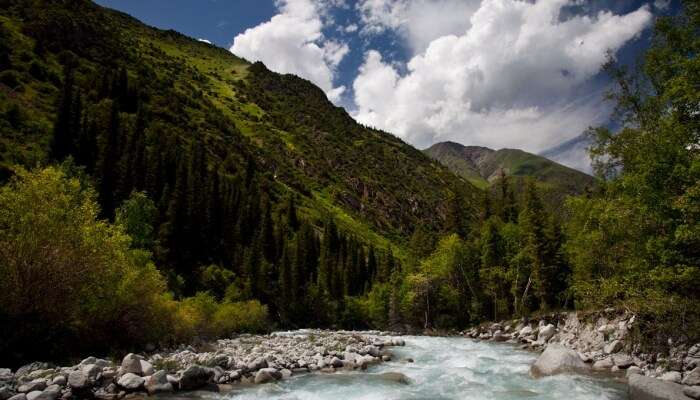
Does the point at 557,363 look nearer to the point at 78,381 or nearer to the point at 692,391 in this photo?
the point at 692,391

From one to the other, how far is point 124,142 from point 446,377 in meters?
88.0

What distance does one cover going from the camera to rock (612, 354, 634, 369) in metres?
23.2

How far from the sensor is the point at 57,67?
111625mm

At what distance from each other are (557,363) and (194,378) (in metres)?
17.8

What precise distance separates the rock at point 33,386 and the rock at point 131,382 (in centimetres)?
250

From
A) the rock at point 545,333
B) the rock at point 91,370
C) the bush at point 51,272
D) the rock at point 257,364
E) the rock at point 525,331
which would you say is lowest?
the rock at point 525,331

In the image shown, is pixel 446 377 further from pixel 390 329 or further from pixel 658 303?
pixel 390 329

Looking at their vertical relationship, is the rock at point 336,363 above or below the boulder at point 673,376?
below

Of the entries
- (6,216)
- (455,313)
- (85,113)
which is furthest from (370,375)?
(85,113)

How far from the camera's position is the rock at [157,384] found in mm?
16750

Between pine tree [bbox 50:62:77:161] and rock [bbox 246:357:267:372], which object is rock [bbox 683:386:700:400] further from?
pine tree [bbox 50:62:77:161]

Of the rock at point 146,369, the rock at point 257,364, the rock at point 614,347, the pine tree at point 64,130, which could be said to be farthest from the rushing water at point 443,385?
the pine tree at point 64,130

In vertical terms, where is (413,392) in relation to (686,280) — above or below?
below

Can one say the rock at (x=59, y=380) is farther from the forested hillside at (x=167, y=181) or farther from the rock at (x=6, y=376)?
the forested hillside at (x=167, y=181)
